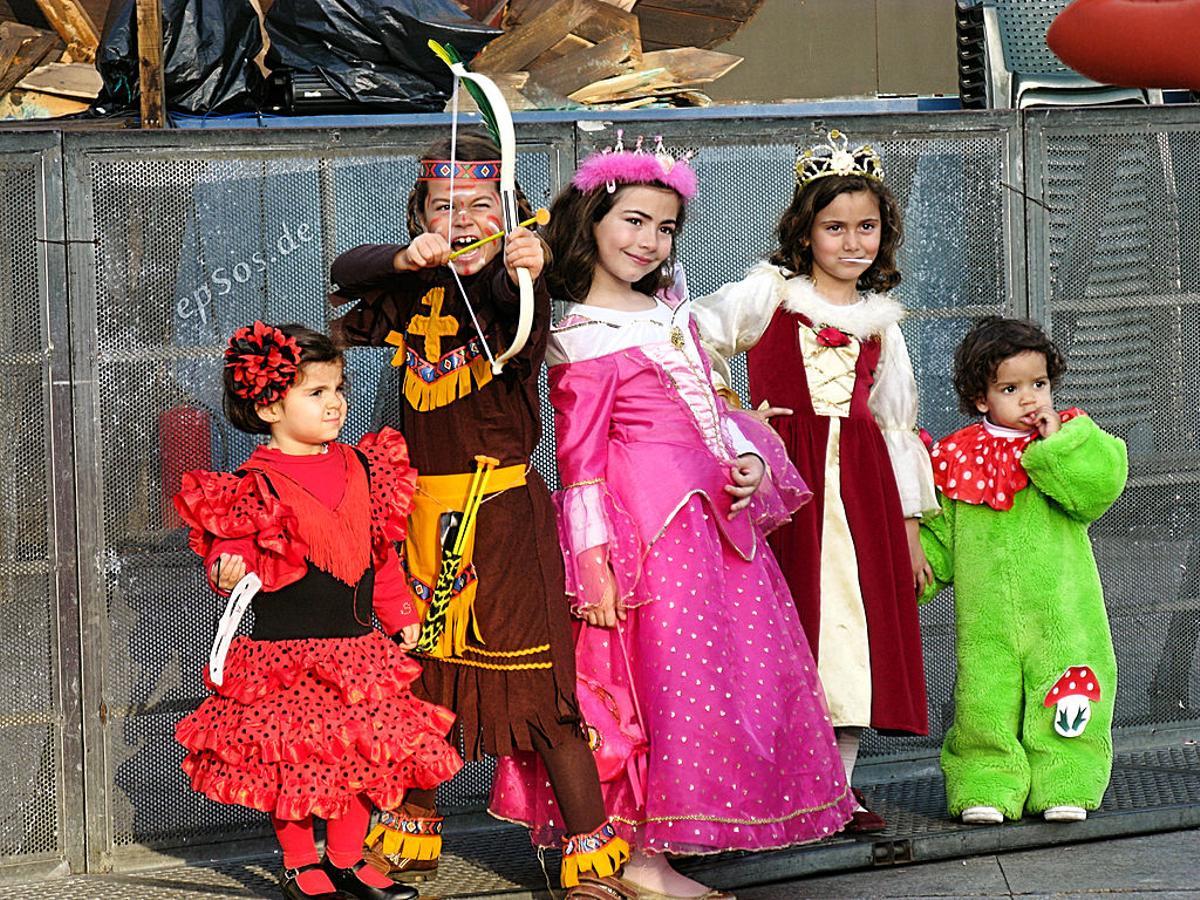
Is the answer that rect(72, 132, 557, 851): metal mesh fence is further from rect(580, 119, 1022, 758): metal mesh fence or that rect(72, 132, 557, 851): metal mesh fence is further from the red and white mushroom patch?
the red and white mushroom patch

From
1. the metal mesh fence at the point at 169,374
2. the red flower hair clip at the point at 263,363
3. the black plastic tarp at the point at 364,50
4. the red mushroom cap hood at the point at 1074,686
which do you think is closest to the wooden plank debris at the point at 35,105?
the black plastic tarp at the point at 364,50

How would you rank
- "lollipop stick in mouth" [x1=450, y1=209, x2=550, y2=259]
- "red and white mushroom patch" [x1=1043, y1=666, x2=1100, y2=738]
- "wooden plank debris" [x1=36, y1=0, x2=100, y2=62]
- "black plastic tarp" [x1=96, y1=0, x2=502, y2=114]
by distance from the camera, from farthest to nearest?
"wooden plank debris" [x1=36, y1=0, x2=100, y2=62]
"black plastic tarp" [x1=96, y1=0, x2=502, y2=114]
"red and white mushroom patch" [x1=1043, y1=666, x2=1100, y2=738]
"lollipop stick in mouth" [x1=450, y1=209, x2=550, y2=259]

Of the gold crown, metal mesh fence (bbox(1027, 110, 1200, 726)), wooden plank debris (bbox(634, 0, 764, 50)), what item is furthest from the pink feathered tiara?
wooden plank debris (bbox(634, 0, 764, 50))

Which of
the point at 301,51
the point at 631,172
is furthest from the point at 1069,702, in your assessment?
the point at 301,51

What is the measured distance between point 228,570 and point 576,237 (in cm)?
113

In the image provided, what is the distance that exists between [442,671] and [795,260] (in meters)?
1.43

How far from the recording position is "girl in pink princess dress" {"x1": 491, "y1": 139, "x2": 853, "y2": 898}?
13.6 ft

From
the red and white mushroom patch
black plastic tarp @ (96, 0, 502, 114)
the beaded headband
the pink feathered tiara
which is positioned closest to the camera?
the beaded headband

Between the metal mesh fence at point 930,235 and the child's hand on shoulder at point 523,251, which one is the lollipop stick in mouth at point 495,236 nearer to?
the child's hand on shoulder at point 523,251

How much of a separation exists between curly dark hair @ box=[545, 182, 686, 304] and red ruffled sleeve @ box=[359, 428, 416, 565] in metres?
0.56

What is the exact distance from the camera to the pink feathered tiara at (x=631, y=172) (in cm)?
432

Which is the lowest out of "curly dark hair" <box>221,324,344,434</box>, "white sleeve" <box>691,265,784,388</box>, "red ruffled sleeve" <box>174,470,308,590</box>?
"red ruffled sleeve" <box>174,470,308,590</box>

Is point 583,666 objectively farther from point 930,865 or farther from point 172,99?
point 172,99

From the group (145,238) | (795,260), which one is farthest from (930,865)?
(145,238)
